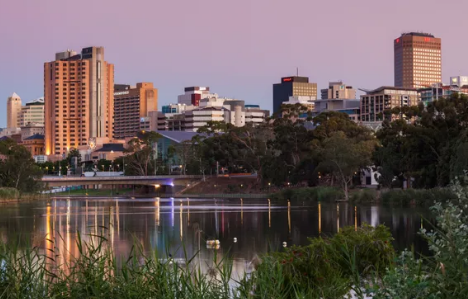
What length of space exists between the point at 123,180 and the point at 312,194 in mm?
45014

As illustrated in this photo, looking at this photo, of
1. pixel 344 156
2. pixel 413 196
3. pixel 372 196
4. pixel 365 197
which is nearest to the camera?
pixel 413 196

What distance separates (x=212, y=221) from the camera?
61.0 metres

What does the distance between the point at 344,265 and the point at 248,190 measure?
10965 cm

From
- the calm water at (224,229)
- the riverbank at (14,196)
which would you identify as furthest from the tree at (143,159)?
the calm water at (224,229)

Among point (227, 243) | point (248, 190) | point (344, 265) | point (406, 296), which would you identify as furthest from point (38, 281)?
point (248, 190)

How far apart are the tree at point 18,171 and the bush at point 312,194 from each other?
33.1 m

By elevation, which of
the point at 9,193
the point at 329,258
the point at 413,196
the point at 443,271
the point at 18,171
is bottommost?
the point at 9,193

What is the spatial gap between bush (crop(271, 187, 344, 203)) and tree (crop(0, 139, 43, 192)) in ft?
109

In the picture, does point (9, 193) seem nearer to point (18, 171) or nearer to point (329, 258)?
point (18, 171)

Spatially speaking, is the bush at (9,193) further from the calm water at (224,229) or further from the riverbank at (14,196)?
the calm water at (224,229)

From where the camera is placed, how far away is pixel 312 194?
327ft

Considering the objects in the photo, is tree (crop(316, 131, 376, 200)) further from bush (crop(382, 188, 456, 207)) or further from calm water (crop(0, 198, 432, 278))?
calm water (crop(0, 198, 432, 278))

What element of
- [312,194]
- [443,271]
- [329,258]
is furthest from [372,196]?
[443,271]

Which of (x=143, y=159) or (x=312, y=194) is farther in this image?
(x=143, y=159)
